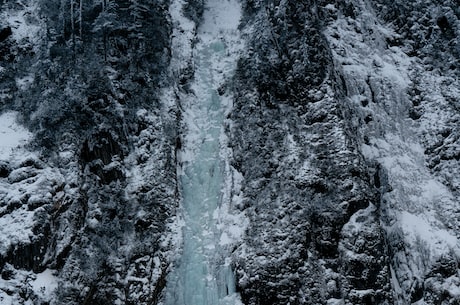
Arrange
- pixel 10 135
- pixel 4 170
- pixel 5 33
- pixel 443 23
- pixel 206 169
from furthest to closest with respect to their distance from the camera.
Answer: pixel 443 23 < pixel 5 33 < pixel 206 169 < pixel 10 135 < pixel 4 170

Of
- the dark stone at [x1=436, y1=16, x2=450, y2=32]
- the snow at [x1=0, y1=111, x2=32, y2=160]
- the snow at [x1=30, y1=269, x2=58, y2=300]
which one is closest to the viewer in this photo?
the snow at [x1=30, y1=269, x2=58, y2=300]

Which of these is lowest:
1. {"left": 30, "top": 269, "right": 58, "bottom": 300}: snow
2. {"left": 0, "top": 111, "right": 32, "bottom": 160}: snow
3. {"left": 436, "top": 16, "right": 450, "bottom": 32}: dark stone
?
{"left": 30, "top": 269, "right": 58, "bottom": 300}: snow

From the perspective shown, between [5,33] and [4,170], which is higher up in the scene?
[5,33]

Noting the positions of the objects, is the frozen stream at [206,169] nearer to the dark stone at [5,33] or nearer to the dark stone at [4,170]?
the dark stone at [4,170]

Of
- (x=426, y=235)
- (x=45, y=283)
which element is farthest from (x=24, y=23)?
(x=426, y=235)

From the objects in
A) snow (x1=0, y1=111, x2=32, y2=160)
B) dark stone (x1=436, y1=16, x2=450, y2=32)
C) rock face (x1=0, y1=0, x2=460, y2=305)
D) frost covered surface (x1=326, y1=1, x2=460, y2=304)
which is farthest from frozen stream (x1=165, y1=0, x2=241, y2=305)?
dark stone (x1=436, y1=16, x2=450, y2=32)

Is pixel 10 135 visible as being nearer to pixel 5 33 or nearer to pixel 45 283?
pixel 45 283

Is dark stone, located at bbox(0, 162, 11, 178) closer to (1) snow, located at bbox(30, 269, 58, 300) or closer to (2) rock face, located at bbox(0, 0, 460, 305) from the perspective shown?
(2) rock face, located at bbox(0, 0, 460, 305)
